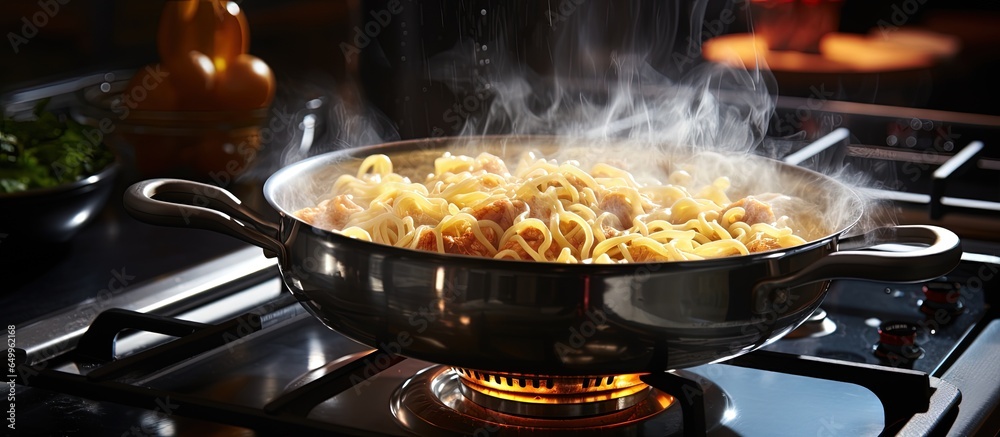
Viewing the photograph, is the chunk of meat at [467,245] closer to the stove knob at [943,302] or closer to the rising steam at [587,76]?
the stove knob at [943,302]

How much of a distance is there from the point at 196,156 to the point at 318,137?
17.6 inches

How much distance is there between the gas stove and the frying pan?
0.14 ft

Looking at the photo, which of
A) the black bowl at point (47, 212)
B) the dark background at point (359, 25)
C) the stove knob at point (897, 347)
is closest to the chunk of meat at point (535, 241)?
the stove knob at point (897, 347)

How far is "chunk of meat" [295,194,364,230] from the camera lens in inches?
38.1

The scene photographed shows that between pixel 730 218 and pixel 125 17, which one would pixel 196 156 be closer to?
pixel 125 17

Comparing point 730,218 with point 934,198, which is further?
point 934,198

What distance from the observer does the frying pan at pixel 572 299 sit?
2.37 ft

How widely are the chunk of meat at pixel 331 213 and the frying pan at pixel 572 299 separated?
0.41ft

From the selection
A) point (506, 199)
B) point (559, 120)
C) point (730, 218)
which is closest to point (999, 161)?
point (559, 120)

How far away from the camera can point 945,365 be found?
1.04 meters

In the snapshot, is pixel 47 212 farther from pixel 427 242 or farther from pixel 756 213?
pixel 756 213

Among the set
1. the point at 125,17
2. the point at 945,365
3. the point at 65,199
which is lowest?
the point at 945,365

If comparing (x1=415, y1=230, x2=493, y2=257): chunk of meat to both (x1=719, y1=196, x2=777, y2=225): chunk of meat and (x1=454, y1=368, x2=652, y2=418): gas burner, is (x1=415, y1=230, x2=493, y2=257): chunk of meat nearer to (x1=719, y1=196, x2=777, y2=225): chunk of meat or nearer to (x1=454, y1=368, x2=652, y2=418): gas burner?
(x1=454, y1=368, x2=652, y2=418): gas burner

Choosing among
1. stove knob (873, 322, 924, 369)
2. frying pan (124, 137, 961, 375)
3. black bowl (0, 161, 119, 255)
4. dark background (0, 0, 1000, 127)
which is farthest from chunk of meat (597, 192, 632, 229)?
dark background (0, 0, 1000, 127)
